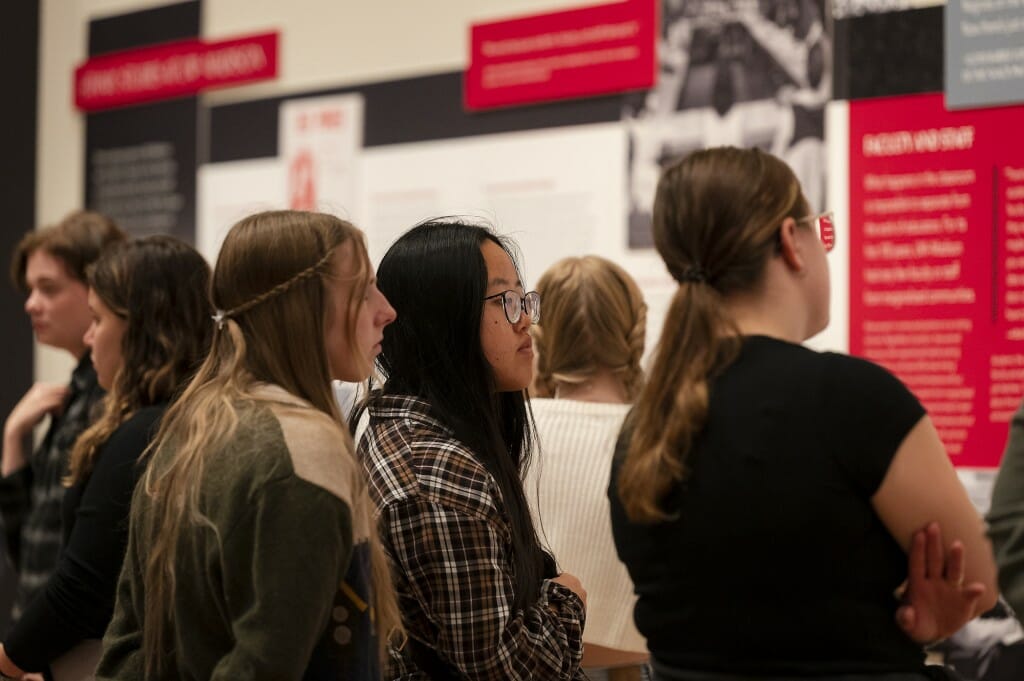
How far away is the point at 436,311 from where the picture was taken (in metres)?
2.00

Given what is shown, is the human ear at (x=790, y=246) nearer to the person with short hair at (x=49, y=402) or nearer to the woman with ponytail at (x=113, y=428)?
the woman with ponytail at (x=113, y=428)

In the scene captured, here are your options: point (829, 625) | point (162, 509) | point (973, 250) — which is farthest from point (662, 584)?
point (973, 250)

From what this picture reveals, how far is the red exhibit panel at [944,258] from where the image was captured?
3322 mm

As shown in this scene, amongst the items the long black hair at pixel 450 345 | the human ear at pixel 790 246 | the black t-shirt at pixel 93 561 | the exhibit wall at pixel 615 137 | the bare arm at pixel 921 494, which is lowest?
the black t-shirt at pixel 93 561

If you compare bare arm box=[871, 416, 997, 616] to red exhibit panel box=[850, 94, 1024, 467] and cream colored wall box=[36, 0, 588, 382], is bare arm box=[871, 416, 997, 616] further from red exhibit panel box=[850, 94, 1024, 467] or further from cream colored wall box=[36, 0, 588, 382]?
cream colored wall box=[36, 0, 588, 382]

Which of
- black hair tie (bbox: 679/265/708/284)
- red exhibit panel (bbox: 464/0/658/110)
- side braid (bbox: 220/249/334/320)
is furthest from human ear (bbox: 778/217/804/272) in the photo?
red exhibit panel (bbox: 464/0/658/110)

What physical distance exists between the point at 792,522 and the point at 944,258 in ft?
6.81

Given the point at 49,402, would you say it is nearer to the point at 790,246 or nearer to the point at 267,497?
the point at 267,497

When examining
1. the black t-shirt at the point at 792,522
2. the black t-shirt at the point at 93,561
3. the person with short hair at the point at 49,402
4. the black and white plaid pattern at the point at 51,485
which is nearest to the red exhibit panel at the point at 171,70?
the person with short hair at the point at 49,402

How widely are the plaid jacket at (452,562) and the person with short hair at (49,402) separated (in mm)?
1450

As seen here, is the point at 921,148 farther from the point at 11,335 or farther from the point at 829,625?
the point at 11,335

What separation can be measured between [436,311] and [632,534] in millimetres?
501

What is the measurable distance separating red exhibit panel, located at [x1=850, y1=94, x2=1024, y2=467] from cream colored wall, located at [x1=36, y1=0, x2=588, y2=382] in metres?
1.24

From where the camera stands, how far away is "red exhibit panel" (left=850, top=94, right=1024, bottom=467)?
3.32 m
